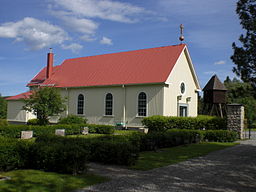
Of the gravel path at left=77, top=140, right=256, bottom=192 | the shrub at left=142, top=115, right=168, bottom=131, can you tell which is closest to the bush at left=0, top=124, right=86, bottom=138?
the shrub at left=142, top=115, right=168, bottom=131

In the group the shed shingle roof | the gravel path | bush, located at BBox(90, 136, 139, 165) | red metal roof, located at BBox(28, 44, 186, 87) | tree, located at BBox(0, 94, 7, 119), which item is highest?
red metal roof, located at BBox(28, 44, 186, 87)

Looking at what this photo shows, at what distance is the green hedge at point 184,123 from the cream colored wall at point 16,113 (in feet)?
57.2

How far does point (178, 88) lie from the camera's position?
2669 cm

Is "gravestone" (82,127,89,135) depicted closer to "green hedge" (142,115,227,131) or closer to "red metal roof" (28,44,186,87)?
"green hedge" (142,115,227,131)

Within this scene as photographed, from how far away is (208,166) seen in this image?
10297 mm

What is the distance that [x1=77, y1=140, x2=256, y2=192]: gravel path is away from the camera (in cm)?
711

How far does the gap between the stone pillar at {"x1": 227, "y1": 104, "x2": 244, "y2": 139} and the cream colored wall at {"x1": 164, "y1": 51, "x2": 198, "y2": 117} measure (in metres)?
6.12

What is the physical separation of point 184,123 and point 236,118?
4.09m

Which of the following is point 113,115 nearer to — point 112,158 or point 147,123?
point 147,123

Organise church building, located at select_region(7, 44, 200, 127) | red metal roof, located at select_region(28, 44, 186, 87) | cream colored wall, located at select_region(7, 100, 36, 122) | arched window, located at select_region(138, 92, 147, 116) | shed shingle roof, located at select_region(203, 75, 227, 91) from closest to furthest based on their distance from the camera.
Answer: church building, located at select_region(7, 44, 200, 127) < arched window, located at select_region(138, 92, 147, 116) < red metal roof, located at select_region(28, 44, 186, 87) < shed shingle roof, located at select_region(203, 75, 227, 91) < cream colored wall, located at select_region(7, 100, 36, 122)

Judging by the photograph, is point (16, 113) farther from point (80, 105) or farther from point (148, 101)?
point (148, 101)

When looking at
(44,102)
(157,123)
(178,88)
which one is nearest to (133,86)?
(178,88)

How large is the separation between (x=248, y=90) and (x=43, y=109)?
1647 cm

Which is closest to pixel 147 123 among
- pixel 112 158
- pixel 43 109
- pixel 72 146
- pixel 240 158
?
pixel 43 109
